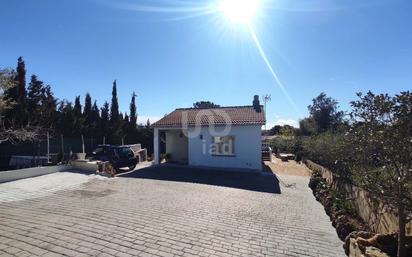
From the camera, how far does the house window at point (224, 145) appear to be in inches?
744

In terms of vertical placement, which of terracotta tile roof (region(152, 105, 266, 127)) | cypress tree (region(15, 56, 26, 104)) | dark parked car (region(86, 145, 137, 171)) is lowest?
dark parked car (region(86, 145, 137, 171))

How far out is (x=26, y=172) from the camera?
14.1 m

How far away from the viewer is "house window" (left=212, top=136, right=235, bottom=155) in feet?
62.0

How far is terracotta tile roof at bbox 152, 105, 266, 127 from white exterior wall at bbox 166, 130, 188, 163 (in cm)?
189

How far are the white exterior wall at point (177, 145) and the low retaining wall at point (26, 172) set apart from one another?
9.44m

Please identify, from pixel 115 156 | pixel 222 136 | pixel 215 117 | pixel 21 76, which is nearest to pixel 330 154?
pixel 222 136

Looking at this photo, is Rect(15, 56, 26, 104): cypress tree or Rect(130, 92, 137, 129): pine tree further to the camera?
Rect(130, 92, 137, 129): pine tree

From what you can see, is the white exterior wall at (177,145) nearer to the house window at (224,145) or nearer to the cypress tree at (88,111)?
the house window at (224,145)

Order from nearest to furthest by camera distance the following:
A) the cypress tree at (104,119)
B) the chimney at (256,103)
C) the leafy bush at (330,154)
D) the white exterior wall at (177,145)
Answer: the leafy bush at (330,154), the chimney at (256,103), the white exterior wall at (177,145), the cypress tree at (104,119)

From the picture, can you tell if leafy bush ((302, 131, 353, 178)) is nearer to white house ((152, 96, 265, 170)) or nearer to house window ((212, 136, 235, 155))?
white house ((152, 96, 265, 170))

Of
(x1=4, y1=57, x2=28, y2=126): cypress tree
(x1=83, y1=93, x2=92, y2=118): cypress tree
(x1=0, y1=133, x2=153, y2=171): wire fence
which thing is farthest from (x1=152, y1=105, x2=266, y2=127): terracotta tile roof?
(x1=83, y1=93, x2=92, y2=118): cypress tree

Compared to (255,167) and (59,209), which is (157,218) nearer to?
(59,209)

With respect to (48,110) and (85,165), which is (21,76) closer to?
(48,110)

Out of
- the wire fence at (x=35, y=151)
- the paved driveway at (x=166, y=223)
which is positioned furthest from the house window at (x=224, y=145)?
the wire fence at (x=35, y=151)
